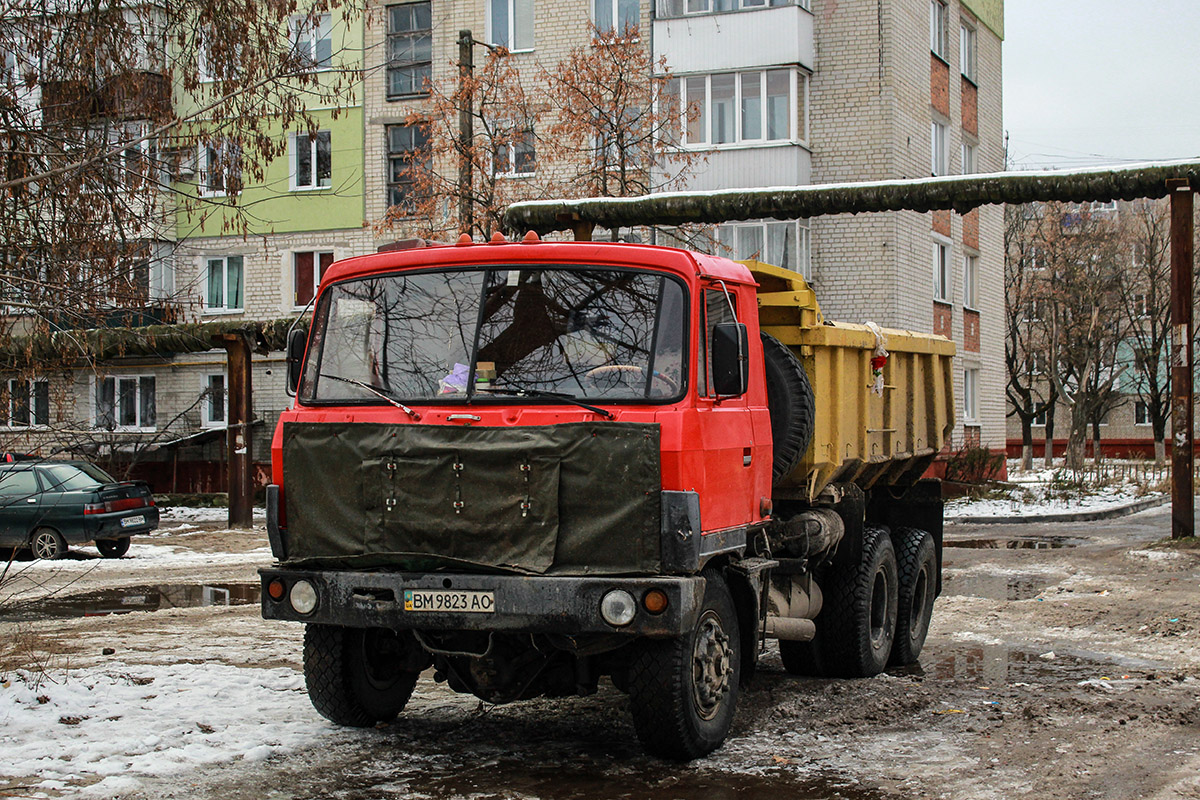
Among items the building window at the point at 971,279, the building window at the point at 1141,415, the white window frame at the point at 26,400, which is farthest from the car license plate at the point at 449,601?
the building window at the point at 1141,415

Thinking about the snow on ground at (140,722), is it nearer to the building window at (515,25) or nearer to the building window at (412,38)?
the building window at (515,25)

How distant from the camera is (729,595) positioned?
23.1 feet

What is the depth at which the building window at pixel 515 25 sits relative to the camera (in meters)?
31.8

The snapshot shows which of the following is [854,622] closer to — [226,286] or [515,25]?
[515,25]

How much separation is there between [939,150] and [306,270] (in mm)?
15600

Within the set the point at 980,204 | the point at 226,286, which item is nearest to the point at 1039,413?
the point at 226,286

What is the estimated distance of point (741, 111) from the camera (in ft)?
93.5

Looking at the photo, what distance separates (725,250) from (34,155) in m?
20.9

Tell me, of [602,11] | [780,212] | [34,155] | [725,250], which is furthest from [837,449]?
[602,11]

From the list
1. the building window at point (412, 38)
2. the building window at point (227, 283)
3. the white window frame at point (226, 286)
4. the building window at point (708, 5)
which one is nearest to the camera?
the building window at point (708, 5)

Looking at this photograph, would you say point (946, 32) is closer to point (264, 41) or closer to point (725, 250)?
point (725, 250)

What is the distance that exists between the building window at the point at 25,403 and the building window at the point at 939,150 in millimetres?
25942

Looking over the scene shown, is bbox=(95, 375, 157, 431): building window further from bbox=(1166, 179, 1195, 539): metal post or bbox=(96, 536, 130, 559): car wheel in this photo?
bbox=(1166, 179, 1195, 539): metal post

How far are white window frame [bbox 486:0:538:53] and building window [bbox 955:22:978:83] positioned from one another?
1105cm
